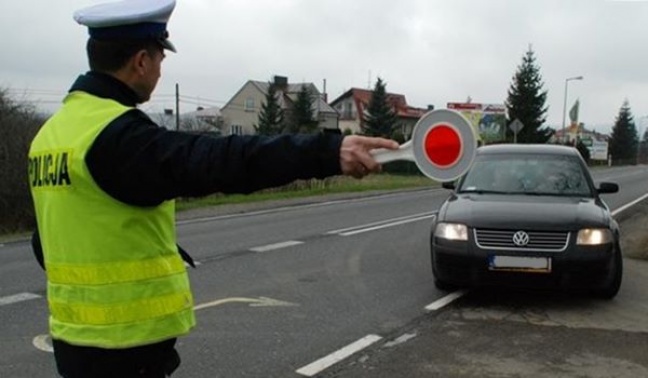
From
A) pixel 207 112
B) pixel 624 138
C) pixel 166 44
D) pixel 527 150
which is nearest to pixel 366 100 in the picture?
pixel 207 112

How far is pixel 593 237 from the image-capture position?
7109 mm

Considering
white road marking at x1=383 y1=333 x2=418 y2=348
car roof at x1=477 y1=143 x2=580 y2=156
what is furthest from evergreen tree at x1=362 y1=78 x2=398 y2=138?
white road marking at x1=383 y1=333 x2=418 y2=348

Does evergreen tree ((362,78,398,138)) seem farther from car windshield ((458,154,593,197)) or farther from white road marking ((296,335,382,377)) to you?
white road marking ((296,335,382,377))

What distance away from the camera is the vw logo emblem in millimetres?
7098

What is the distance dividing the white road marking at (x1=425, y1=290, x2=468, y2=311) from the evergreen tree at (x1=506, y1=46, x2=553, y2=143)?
63352 mm

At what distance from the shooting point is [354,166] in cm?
195

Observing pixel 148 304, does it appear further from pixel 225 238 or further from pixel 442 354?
pixel 225 238

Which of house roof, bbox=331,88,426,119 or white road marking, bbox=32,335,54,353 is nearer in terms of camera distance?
white road marking, bbox=32,335,54,353

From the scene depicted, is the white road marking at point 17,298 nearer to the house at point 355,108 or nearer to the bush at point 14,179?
the bush at point 14,179

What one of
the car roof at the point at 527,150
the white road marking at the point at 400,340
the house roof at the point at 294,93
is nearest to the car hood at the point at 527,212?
the car roof at the point at 527,150

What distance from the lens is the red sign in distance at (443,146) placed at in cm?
210

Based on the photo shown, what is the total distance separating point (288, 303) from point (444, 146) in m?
5.69

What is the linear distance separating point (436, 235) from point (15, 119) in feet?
40.0

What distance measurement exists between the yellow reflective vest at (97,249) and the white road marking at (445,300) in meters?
5.41
